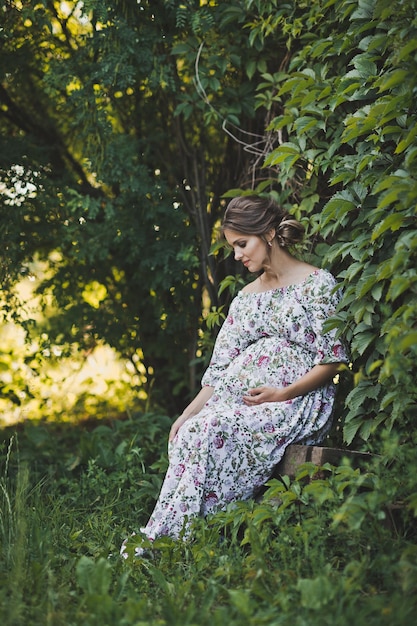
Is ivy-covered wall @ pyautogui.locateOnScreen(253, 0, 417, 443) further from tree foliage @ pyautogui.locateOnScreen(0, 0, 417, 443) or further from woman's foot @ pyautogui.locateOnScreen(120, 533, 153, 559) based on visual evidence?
woman's foot @ pyautogui.locateOnScreen(120, 533, 153, 559)

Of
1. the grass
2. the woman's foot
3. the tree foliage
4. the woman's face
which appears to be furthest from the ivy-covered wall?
the woman's foot

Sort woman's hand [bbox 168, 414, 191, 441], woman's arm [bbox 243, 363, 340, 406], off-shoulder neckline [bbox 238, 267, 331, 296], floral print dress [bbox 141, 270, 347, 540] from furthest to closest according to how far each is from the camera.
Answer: woman's hand [bbox 168, 414, 191, 441], off-shoulder neckline [bbox 238, 267, 331, 296], woman's arm [bbox 243, 363, 340, 406], floral print dress [bbox 141, 270, 347, 540]

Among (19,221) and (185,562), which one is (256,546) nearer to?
(185,562)

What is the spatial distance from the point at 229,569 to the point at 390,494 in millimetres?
571

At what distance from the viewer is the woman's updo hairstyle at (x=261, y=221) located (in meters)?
3.25

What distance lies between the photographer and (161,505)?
2.98 metres

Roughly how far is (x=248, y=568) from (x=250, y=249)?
143 centimetres

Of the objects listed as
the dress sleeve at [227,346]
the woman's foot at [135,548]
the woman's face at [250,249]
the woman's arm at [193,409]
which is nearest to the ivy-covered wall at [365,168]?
Answer: the woman's face at [250,249]

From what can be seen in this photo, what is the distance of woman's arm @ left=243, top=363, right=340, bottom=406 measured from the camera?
9.98 feet

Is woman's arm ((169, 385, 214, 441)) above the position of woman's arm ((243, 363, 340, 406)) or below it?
below

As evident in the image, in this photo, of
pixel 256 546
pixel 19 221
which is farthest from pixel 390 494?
pixel 19 221

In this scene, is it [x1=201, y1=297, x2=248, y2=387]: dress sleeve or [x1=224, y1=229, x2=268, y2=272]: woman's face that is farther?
[x1=201, y1=297, x2=248, y2=387]: dress sleeve

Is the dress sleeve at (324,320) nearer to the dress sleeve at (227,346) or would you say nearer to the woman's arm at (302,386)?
the woman's arm at (302,386)

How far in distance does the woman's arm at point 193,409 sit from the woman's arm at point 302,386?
410mm
